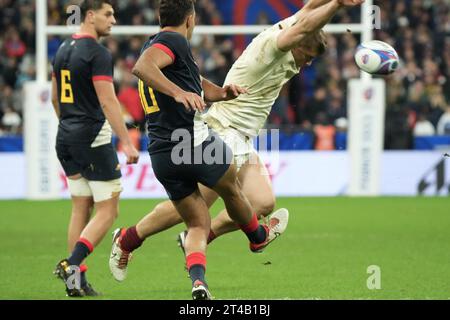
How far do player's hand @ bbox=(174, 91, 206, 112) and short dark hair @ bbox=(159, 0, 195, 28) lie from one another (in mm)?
585

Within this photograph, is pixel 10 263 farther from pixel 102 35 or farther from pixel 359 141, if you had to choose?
pixel 359 141

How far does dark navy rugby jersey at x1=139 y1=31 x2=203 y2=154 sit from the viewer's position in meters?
7.22

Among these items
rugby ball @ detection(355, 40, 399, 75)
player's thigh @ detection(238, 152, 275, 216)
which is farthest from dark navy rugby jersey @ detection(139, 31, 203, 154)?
player's thigh @ detection(238, 152, 275, 216)

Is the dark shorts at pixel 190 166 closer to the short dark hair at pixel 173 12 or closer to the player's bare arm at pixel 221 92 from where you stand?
the player's bare arm at pixel 221 92

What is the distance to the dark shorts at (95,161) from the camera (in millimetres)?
8570

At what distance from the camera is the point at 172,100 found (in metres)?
7.27

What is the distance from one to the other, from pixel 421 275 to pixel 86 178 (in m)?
3.00

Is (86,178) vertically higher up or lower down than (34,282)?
higher up

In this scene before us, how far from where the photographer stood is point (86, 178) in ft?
28.3

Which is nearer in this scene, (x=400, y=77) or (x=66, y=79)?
(x=66, y=79)

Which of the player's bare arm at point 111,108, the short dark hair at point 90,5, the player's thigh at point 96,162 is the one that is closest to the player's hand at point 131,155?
the player's bare arm at point 111,108

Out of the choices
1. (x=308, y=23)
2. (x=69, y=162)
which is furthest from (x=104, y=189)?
(x=308, y=23)
